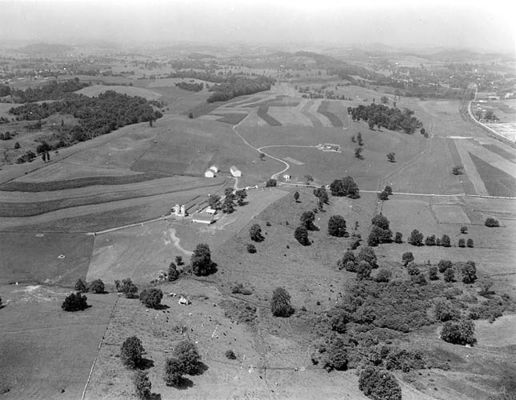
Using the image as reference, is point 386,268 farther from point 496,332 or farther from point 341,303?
point 496,332

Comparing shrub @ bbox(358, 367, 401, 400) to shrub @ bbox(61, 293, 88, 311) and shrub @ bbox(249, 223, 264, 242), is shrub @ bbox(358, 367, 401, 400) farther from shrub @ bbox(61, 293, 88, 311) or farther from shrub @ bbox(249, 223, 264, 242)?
shrub @ bbox(249, 223, 264, 242)

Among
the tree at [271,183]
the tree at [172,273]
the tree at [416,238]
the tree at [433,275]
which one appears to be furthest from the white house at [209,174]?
the tree at [433,275]

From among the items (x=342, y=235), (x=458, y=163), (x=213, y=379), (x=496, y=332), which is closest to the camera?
(x=213, y=379)

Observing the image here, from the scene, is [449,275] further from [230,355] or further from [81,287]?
[81,287]

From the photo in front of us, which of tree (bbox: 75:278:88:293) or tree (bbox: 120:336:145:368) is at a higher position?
tree (bbox: 120:336:145:368)

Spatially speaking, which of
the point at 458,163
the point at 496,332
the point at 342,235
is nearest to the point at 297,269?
the point at 342,235

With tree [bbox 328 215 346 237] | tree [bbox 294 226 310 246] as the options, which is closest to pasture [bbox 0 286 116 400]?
tree [bbox 294 226 310 246]

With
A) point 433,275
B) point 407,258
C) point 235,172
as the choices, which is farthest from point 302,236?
point 235,172
